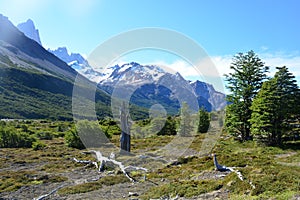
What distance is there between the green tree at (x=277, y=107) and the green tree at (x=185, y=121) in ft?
86.3

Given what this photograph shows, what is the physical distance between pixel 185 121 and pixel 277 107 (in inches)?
1168

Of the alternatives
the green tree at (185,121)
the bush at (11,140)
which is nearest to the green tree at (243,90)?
the green tree at (185,121)

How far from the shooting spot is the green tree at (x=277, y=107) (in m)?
32.8

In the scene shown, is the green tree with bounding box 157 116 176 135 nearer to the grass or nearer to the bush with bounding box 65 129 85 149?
the bush with bounding box 65 129 85 149

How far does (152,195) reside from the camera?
660 inches

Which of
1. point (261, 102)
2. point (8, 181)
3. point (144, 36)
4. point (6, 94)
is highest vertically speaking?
point (6, 94)

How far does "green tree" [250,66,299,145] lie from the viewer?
3284 cm

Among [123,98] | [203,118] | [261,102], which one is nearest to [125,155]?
[123,98]

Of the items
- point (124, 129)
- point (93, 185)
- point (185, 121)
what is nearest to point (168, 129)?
point (185, 121)

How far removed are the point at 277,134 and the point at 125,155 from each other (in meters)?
18.9

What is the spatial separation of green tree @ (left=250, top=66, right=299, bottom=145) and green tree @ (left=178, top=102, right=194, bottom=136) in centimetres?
2631

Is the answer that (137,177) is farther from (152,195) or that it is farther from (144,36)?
(144,36)

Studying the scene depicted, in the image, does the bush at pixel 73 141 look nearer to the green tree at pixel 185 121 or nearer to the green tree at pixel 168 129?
the green tree at pixel 168 129

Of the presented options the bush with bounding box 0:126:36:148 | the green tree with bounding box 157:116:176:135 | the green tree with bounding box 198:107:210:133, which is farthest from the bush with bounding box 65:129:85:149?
the green tree with bounding box 198:107:210:133
